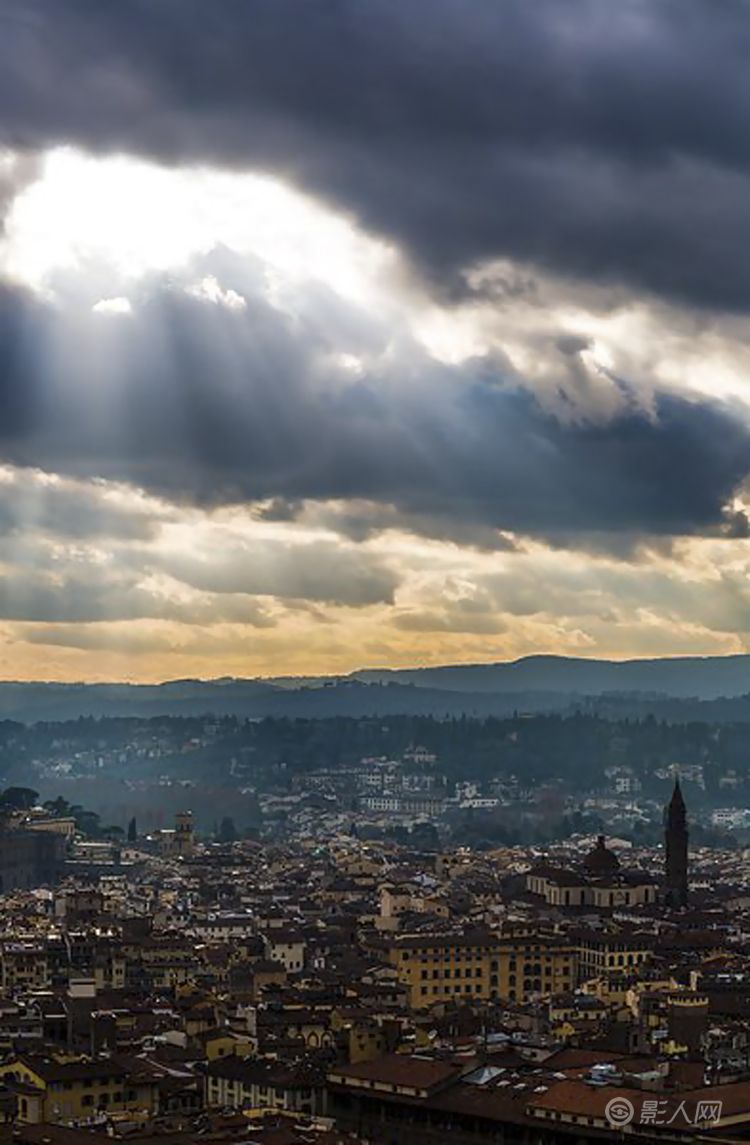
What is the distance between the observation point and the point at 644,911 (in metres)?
137

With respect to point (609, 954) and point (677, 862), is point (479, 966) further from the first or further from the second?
point (677, 862)

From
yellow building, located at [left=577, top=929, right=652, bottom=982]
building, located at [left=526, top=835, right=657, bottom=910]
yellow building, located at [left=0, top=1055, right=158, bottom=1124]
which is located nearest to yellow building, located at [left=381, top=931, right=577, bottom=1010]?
yellow building, located at [left=577, top=929, right=652, bottom=982]

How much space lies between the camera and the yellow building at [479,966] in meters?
100

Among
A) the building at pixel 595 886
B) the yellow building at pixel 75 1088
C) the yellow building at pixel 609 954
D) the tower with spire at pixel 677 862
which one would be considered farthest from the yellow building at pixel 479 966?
the tower with spire at pixel 677 862

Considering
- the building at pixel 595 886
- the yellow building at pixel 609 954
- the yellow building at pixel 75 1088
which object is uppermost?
the building at pixel 595 886

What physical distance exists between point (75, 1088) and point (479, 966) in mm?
42230

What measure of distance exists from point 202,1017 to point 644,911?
206 feet

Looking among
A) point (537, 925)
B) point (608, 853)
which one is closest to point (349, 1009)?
point (537, 925)

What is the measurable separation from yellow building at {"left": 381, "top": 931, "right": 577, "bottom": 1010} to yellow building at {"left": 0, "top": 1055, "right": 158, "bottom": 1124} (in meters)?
33.9

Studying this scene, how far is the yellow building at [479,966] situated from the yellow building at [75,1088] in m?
33.9

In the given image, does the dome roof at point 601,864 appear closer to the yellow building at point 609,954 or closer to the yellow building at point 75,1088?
the yellow building at point 609,954

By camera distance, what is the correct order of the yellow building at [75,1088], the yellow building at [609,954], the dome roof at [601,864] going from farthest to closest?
1. the dome roof at [601,864]
2. the yellow building at [609,954]
3. the yellow building at [75,1088]

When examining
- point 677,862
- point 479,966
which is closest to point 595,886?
point 677,862

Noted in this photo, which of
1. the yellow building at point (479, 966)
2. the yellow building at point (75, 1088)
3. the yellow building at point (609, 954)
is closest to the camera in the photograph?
the yellow building at point (75, 1088)
